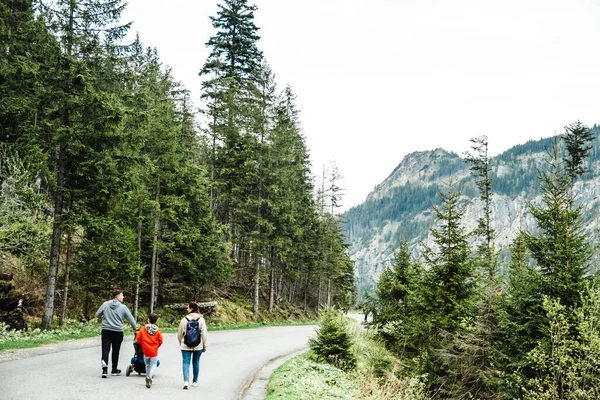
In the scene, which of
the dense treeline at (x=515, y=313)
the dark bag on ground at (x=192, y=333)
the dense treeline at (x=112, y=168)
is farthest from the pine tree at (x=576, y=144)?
the dark bag on ground at (x=192, y=333)

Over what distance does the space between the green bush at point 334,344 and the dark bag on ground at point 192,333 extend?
600cm

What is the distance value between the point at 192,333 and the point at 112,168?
10.8 metres

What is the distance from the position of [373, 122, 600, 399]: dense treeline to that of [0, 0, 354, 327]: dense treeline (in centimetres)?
1309

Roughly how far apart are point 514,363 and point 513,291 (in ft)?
7.07

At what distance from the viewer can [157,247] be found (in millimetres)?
25484

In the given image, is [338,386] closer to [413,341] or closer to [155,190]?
[413,341]

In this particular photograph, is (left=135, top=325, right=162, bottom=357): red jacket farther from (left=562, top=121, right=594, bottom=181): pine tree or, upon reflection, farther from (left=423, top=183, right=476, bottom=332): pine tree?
(left=562, top=121, right=594, bottom=181): pine tree

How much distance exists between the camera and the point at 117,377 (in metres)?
10.7

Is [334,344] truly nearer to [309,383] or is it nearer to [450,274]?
[309,383]

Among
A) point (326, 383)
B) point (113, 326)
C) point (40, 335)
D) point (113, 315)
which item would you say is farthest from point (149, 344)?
point (40, 335)

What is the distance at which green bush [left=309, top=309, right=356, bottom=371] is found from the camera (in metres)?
15.3

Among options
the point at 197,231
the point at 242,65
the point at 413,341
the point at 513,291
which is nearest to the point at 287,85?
the point at 242,65

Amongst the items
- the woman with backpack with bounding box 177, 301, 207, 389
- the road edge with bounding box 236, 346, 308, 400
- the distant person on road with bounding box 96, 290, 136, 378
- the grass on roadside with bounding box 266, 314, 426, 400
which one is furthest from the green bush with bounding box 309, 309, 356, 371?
the distant person on road with bounding box 96, 290, 136, 378

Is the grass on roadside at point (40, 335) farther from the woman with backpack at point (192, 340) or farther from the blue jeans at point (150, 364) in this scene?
the woman with backpack at point (192, 340)
